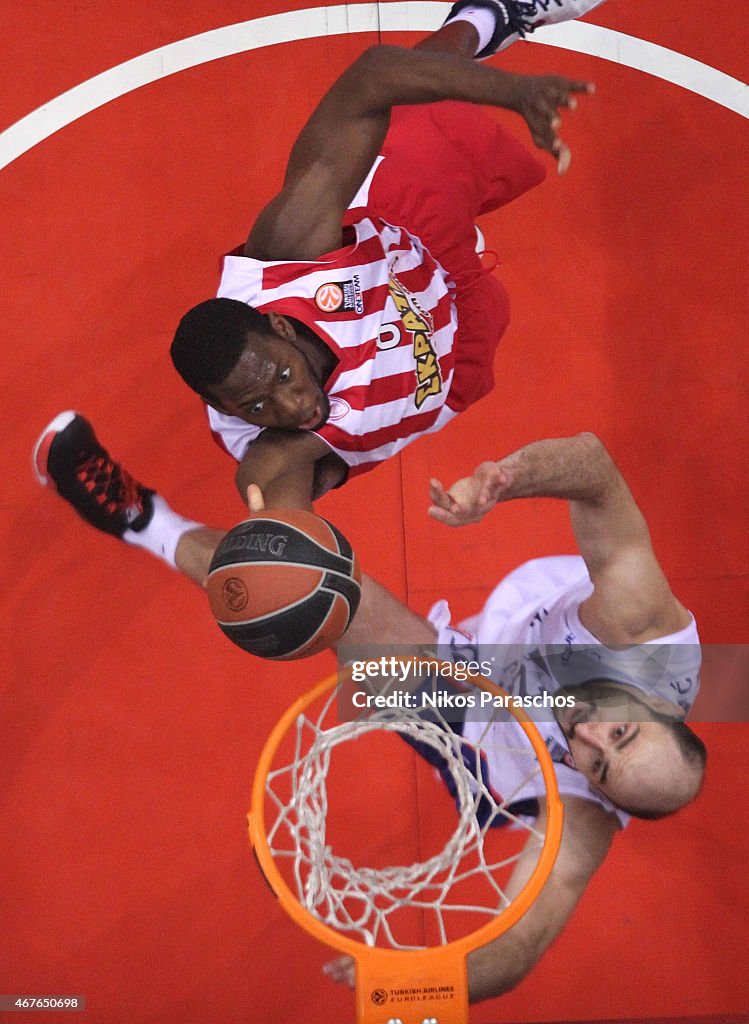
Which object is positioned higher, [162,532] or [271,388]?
[271,388]

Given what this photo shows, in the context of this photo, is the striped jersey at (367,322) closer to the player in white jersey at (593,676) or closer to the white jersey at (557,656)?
the player in white jersey at (593,676)

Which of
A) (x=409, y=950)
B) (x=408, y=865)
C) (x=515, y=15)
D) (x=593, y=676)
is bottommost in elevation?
(x=408, y=865)

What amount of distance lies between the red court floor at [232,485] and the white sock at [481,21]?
70cm

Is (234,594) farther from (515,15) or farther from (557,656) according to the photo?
(515,15)

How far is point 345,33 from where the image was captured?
3.77 m

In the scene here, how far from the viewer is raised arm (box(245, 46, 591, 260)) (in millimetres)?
2244

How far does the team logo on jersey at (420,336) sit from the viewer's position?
2.83 metres

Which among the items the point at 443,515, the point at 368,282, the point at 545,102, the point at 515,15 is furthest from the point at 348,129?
the point at 443,515

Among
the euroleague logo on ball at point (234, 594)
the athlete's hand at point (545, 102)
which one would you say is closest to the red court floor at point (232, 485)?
the euroleague logo on ball at point (234, 594)

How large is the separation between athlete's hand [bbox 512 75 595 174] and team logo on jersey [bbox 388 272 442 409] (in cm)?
85

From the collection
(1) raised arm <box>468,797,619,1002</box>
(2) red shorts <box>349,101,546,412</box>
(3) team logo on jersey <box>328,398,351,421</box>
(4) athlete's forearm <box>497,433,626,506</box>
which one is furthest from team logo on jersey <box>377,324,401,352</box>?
(1) raised arm <box>468,797,619,1002</box>

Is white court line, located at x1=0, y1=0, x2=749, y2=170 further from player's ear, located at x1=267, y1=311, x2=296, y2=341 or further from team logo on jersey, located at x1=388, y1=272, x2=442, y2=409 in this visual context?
player's ear, located at x1=267, y1=311, x2=296, y2=341

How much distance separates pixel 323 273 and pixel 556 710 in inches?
49.3

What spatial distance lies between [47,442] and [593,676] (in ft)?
5.54
